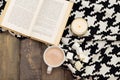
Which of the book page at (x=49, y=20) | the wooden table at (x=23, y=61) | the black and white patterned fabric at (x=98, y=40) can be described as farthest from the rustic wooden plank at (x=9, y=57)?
the black and white patterned fabric at (x=98, y=40)

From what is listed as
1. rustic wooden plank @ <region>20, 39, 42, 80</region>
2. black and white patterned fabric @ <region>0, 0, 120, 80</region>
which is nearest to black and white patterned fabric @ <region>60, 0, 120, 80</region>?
black and white patterned fabric @ <region>0, 0, 120, 80</region>

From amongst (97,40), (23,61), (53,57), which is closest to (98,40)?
(97,40)

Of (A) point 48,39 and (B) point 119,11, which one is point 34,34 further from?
(B) point 119,11

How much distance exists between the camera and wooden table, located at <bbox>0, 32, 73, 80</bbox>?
4.25 feet

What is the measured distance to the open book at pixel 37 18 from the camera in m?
1.29

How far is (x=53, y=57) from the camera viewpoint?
127 centimetres

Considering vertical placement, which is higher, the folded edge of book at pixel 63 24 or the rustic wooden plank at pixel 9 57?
the folded edge of book at pixel 63 24

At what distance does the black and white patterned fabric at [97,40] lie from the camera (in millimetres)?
1289

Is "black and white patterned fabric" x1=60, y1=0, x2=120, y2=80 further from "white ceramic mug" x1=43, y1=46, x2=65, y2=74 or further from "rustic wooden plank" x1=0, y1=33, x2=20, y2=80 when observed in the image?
"rustic wooden plank" x1=0, y1=33, x2=20, y2=80

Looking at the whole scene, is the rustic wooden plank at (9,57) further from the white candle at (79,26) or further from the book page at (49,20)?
the white candle at (79,26)

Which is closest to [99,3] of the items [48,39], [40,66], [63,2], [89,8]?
[89,8]

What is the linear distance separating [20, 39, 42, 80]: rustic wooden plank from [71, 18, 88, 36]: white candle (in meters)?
0.18

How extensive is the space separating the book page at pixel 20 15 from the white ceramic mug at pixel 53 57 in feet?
0.43

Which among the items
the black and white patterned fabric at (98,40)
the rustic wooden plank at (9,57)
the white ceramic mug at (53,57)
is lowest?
the rustic wooden plank at (9,57)
